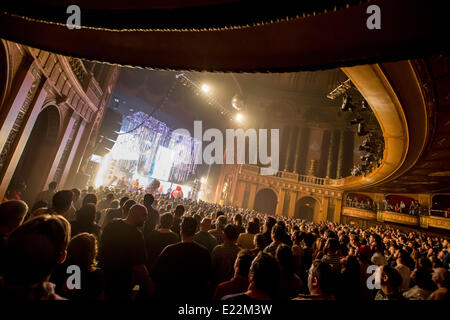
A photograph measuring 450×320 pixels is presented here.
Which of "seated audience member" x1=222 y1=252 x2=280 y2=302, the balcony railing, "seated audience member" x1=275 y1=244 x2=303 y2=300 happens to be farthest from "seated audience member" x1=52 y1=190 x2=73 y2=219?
the balcony railing

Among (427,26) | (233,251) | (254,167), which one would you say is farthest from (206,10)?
(254,167)

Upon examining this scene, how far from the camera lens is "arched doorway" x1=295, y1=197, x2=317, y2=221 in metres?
24.5

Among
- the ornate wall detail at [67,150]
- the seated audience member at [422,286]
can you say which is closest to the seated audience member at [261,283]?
the seated audience member at [422,286]

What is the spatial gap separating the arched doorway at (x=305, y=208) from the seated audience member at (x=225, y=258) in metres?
23.0

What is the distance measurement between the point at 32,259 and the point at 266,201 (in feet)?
84.7

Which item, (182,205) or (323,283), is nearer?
(323,283)

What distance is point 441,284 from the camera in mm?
2852

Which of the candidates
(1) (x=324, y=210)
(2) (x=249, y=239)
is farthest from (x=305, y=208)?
(2) (x=249, y=239)

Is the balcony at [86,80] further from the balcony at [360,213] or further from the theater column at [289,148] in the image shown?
the balcony at [360,213]

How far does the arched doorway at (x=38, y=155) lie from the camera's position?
8484 mm

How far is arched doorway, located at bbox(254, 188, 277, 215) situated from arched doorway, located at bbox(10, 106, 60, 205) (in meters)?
20.7

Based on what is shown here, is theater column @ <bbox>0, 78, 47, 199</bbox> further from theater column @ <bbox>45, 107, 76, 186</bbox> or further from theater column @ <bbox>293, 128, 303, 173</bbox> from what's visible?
theater column @ <bbox>293, 128, 303, 173</bbox>

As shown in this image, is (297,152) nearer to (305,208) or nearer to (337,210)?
(305,208)
